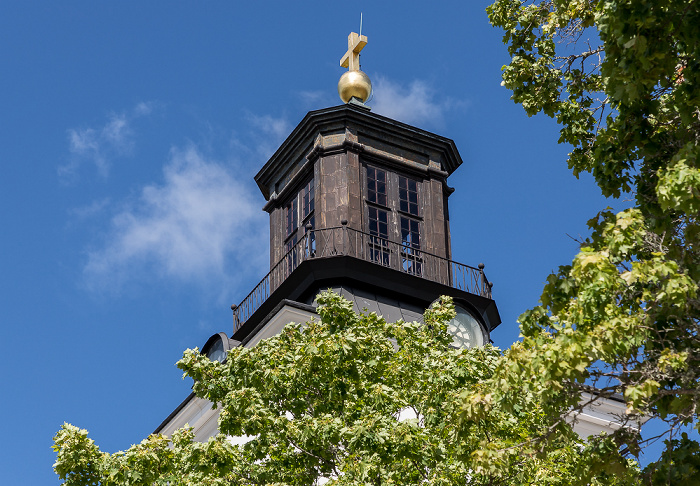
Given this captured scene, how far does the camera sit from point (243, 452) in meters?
15.2

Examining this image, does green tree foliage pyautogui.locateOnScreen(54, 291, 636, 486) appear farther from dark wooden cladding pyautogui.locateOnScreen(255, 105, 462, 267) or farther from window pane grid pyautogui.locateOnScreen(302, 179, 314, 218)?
window pane grid pyautogui.locateOnScreen(302, 179, 314, 218)

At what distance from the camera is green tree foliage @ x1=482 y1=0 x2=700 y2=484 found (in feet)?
30.6

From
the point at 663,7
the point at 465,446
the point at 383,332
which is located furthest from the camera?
the point at 383,332

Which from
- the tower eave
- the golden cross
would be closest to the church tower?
the tower eave

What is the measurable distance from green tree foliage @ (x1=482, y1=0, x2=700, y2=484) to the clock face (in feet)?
45.9

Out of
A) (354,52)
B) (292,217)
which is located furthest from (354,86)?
(292,217)

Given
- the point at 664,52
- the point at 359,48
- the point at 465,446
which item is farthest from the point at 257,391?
the point at 359,48

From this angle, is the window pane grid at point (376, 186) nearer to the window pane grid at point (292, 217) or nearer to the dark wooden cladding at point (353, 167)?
the dark wooden cladding at point (353, 167)

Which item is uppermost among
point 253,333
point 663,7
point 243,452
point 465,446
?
point 253,333

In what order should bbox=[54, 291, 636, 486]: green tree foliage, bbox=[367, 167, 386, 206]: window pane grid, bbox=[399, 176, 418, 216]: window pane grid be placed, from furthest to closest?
bbox=[399, 176, 418, 216]: window pane grid, bbox=[367, 167, 386, 206]: window pane grid, bbox=[54, 291, 636, 486]: green tree foliage

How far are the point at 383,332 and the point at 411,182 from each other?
12.8m


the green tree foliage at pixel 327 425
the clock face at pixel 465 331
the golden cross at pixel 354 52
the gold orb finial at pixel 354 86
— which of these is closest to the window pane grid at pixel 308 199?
the gold orb finial at pixel 354 86

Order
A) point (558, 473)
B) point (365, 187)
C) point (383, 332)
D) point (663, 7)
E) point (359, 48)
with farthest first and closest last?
point (359, 48) → point (365, 187) → point (383, 332) → point (558, 473) → point (663, 7)

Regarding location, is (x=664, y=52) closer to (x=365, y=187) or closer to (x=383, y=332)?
(x=383, y=332)
